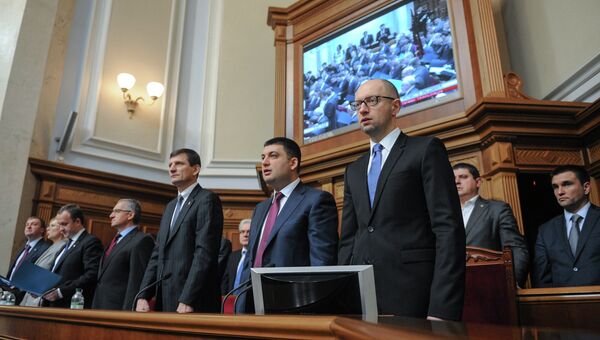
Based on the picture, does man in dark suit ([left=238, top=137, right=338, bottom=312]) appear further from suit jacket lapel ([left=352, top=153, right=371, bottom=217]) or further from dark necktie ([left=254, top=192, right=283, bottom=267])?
suit jacket lapel ([left=352, top=153, right=371, bottom=217])

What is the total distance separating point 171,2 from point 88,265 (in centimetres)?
444

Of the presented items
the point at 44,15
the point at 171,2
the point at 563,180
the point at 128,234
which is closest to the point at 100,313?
the point at 128,234

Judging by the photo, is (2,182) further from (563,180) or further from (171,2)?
(563,180)

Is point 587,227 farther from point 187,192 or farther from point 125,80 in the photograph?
point 125,80

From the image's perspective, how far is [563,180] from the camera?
270 centimetres

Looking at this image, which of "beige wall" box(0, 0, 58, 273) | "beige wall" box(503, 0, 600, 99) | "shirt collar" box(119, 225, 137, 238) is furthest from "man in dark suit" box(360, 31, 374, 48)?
"beige wall" box(0, 0, 58, 273)

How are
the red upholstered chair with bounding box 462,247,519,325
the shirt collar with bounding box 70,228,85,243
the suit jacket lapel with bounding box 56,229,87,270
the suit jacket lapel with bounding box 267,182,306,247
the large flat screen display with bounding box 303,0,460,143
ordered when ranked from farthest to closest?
the large flat screen display with bounding box 303,0,460,143 → the shirt collar with bounding box 70,228,85,243 → the suit jacket lapel with bounding box 56,229,87,270 → the suit jacket lapel with bounding box 267,182,306,247 → the red upholstered chair with bounding box 462,247,519,325

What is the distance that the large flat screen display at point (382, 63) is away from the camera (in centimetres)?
409

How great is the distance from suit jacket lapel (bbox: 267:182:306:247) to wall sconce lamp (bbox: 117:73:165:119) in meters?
4.19

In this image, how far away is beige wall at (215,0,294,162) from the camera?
20.7ft

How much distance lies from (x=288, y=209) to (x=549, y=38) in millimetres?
3223

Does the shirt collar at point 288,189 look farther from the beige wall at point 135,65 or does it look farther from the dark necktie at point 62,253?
the beige wall at point 135,65

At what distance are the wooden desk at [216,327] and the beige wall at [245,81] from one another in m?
4.39

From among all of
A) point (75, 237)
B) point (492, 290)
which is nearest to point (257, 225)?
point (492, 290)
